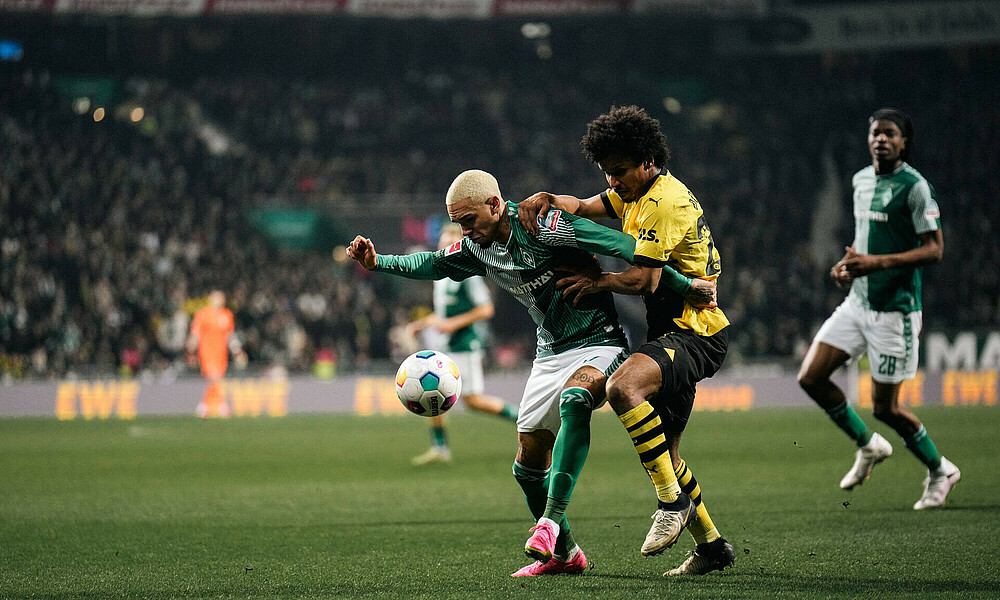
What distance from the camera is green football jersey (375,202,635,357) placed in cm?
477

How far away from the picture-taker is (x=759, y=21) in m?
26.5

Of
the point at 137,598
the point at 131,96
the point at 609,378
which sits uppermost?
the point at 131,96

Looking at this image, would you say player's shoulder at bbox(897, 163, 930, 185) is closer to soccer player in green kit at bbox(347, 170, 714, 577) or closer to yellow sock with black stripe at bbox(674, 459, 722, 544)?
soccer player in green kit at bbox(347, 170, 714, 577)

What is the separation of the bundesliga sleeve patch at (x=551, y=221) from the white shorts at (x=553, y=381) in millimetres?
616

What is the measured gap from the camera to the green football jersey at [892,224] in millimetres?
6715

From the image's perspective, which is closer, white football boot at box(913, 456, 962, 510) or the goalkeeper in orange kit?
white football boot at box(913, 456, 962, 510)

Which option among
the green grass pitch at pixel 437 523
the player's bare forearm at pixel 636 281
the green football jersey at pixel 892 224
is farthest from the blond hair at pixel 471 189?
the green football jersey at pixel 892 224

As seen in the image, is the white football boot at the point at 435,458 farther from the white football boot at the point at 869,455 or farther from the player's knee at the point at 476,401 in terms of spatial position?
the white football boot at the point at 869,455

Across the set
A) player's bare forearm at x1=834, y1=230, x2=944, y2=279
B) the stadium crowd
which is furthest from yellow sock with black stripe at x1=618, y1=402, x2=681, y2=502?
the stadium crowd

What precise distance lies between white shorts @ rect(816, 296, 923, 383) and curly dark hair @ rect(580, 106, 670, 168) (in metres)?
2.79

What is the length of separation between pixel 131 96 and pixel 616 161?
977 inches

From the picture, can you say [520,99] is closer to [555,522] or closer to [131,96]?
[131,96]

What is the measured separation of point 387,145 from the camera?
2773cm

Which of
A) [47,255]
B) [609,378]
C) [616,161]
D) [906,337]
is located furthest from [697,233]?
[47,255]
